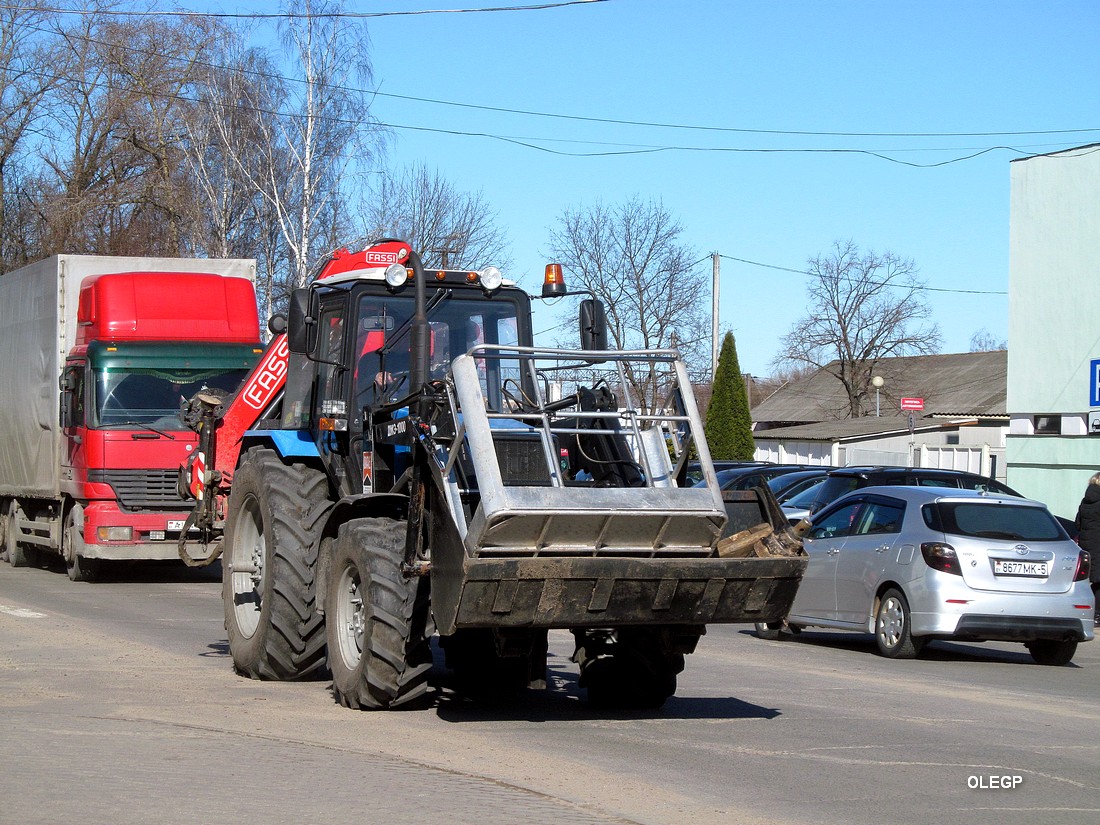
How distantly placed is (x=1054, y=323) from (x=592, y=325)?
59.9ft

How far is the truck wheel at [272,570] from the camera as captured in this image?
31.1ft

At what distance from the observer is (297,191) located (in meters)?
35.3

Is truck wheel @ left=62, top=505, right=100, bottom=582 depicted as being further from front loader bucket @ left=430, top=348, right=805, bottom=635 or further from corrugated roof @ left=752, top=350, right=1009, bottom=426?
corrugated roof @ left=752, top=350, right=1009, bottom=426

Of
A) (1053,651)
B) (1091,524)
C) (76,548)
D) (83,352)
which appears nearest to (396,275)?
(1053,651)

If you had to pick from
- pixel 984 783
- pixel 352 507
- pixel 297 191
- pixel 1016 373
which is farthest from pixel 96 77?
pixel 984 783

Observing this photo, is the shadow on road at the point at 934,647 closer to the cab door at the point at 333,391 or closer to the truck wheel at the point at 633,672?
the truck wheel at the point at 633,672

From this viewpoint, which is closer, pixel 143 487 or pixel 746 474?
pixel 143 487

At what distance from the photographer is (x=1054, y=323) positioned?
25.8 m

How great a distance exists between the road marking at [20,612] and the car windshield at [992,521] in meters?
8.93

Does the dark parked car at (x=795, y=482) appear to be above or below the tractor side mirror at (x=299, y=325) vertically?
below

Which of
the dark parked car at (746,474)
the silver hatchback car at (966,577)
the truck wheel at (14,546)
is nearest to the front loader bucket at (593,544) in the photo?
the silver hatchback car at (966,577)

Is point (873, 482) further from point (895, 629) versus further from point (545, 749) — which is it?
point (545, 749)

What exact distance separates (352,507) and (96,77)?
34.3 metres

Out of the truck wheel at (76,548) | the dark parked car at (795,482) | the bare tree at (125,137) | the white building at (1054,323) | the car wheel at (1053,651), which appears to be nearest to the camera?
the car wheel at (1053,651)
